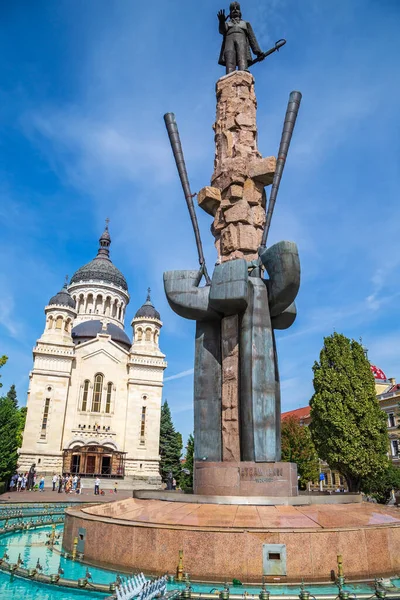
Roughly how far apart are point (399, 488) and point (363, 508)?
19.8 metres

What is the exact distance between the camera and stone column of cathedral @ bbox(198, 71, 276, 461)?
10375 mm

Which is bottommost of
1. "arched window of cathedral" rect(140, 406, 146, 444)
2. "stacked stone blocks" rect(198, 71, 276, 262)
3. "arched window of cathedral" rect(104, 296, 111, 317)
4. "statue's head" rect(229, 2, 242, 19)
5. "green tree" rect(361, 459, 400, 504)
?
"green tree" rect(361, 459, 400, 504)

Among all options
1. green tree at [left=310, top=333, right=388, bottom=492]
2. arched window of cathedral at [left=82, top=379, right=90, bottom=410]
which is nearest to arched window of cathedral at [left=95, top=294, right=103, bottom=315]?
arched window of cathedral at [left=82, top=379, right=90, bottom=410]

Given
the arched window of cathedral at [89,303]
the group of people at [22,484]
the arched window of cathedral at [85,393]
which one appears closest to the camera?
the group of people at [22,484]

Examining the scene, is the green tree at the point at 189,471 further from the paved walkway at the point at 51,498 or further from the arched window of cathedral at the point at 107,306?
the arched window of cathedral at the point at 107,306

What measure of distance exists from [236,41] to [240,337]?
30.4 ft

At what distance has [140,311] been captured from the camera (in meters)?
51.0

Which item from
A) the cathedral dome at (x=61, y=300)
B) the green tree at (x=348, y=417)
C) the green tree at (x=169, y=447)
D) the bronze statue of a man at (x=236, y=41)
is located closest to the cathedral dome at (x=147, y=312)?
the cathedral dome at (x=61, y=300)

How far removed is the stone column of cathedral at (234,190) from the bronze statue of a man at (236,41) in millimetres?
824

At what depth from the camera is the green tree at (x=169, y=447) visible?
50469 millimetres

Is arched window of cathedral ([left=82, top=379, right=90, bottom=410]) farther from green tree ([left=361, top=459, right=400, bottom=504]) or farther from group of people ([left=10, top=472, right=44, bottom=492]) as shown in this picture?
green tree ([left=361, top=459, right=400, bottom=504])

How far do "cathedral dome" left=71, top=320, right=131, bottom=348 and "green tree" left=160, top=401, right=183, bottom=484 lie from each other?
10.1 m

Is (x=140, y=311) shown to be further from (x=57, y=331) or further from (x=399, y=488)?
(x=399, y=488)

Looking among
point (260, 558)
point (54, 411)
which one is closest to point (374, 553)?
point (260, 558)
